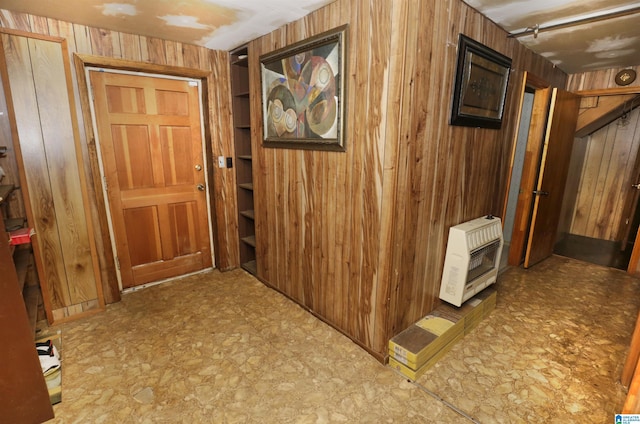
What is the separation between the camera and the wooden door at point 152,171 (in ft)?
8.50

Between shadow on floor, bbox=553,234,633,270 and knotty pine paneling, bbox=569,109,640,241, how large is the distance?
25 cm

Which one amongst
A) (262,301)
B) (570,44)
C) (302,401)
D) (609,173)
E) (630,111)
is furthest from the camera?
(609,173)

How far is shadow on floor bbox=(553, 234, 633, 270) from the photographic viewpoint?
366 centimetres

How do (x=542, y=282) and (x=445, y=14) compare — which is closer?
(x=445, y=14)

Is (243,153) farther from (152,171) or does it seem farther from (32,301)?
(32,301)

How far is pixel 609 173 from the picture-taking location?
14.5ft

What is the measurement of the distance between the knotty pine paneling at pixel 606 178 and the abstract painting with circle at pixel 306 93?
394 cm

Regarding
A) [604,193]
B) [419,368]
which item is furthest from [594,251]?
[419,368]

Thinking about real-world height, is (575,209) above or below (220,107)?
below

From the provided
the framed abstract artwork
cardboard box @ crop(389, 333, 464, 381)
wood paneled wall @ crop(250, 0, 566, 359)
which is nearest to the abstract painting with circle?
wood paneled wall @ crop(250, 0, 566, 359)

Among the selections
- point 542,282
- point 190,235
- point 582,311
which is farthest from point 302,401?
point 542,282

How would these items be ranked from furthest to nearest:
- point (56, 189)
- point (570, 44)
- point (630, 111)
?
1. point (630, 111)
2. point (570, 44)
3. point (56, 189)

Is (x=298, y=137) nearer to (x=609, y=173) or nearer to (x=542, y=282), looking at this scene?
(x=542, y=282)

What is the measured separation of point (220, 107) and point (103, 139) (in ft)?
3.35
